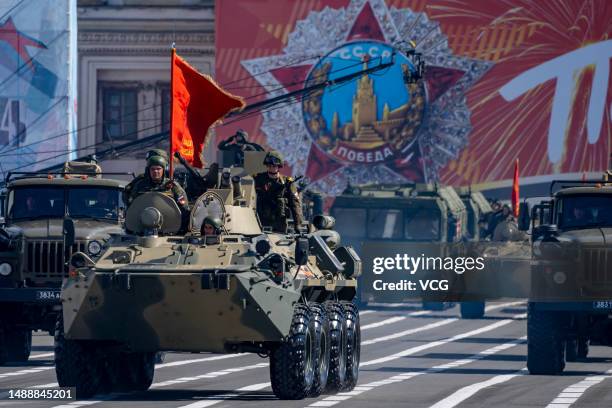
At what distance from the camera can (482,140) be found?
64.6 metres

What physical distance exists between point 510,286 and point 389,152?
2732cm

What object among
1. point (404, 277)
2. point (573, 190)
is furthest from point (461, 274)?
point (573, 190)

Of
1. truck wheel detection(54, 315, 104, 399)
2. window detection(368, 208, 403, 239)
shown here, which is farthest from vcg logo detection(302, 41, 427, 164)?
truck wheel detection(54, 315, 104, 399)

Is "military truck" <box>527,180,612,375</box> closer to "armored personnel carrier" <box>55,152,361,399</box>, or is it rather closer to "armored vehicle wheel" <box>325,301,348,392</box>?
"armored vehicle wheel" <box>325,301,348,392</box>

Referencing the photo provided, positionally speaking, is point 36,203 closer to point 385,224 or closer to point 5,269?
point 5,269

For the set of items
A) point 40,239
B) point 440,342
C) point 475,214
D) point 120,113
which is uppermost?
point 120,113

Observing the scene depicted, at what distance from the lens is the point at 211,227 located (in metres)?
21.6

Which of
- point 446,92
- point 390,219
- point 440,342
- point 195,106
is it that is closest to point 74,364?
point 195,106

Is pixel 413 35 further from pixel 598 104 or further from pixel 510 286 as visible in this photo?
pixel 510 286

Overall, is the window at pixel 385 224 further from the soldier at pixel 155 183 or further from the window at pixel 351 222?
the soldier at pixel 155 183

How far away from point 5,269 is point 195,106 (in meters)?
3.90

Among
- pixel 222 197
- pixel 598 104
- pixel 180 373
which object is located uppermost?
pixel 598 104

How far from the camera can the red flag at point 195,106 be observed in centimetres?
2516

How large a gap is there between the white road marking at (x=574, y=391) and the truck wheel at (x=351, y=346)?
2496 mm
